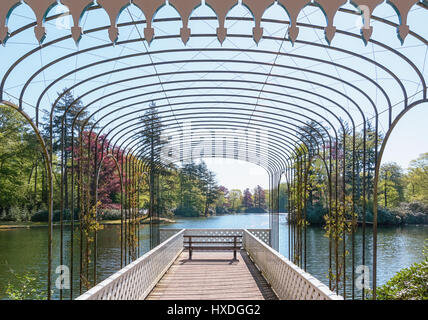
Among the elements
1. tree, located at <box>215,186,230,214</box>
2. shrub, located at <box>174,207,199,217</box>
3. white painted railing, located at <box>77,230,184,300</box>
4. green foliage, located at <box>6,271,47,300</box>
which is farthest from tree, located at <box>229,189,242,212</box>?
white painted railing, located at <box>77,230,184,300</box>

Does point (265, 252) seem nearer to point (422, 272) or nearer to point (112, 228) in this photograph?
point (422, 272)

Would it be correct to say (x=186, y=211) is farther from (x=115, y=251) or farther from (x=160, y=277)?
(x=160, y=277)

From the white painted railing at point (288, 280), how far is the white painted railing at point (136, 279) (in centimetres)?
239

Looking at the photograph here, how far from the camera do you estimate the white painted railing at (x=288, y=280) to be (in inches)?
191

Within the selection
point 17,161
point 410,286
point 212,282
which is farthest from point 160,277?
point 17,161

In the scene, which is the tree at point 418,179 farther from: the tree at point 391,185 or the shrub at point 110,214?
the shrub at point 110,214

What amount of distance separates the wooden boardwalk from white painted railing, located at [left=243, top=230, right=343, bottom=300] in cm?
32

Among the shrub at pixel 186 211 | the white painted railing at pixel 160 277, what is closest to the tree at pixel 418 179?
the shrub at pixel 186 211

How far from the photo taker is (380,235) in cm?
2642

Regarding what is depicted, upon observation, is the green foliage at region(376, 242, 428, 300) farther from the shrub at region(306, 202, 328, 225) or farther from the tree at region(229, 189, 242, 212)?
A: the tree at region(229, 189, 242, 212)

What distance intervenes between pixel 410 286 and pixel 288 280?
2.69 metres

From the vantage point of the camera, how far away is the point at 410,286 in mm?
7859
